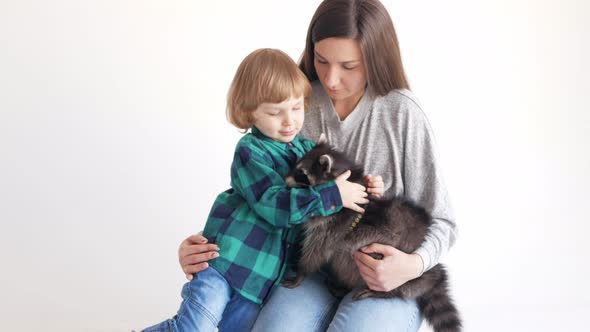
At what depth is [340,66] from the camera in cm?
288

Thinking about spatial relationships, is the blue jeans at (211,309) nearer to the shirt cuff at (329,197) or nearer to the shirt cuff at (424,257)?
the shirt cuff at (329,197)

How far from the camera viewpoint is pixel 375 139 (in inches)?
117

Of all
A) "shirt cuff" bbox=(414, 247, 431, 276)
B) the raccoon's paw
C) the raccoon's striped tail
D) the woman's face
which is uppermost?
the woman's face

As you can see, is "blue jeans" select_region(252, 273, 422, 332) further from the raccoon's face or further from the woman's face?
the woman's face

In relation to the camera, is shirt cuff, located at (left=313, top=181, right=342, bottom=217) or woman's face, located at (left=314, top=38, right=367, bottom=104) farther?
woman's face, located at (left=314, top=38, right=367, bottom=104)

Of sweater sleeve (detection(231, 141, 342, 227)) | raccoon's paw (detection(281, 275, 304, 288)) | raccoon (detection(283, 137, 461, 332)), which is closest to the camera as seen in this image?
sweater sleeve (detection(231, 141, 342, 227))

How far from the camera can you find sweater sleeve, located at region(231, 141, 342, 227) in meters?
2.55

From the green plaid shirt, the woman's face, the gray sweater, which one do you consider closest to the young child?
the green plaid shirt

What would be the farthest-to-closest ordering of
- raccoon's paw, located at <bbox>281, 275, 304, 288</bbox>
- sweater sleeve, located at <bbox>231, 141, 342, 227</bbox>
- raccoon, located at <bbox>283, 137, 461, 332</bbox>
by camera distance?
raccoon's paw, located at <bbox>281, 275, 304, 288</bbox>
raccoon, located at <bbox>283, 137, 461, 332</bbox>
sweater sleeve, located at <bbox>231, 141, 342, 227</bbox>

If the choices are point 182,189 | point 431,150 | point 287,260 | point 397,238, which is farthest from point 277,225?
point 182,189

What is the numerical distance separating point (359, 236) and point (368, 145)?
42 cm

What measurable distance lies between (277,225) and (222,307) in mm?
370

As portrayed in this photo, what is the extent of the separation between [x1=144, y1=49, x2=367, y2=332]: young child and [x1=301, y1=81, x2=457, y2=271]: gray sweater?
0.90ft

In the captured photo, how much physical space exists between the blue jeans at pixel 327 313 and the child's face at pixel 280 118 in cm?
58
